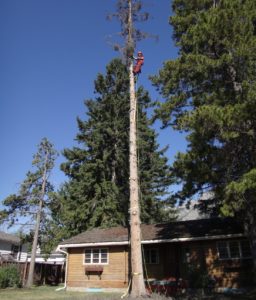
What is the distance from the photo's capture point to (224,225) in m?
18.1

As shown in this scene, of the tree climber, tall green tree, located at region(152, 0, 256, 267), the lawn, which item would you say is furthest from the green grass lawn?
the tree climber

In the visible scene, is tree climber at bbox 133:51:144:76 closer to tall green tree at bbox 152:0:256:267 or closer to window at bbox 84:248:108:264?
tall green tree at bbox 152:0:256:267

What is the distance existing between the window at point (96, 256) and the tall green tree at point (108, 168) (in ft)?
23.1

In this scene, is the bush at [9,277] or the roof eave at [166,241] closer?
the roof eave at [166,241]

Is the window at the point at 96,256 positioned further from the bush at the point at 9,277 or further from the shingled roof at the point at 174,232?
the bush at the point at 9,277

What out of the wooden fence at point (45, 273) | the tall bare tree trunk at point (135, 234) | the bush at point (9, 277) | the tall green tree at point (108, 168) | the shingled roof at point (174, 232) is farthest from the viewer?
the tall green tree at point (108, 168)

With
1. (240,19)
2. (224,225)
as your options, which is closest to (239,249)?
(224,225)

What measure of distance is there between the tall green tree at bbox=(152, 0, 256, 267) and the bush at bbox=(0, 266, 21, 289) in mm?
14650

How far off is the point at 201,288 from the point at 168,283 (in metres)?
1.75

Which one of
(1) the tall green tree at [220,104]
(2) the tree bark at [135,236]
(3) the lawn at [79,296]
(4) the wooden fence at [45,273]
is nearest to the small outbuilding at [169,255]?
(3) the lawn at [79,296]

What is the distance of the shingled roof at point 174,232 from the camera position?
56.3ft

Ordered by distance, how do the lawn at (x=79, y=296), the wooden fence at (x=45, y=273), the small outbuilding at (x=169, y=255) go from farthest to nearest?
the wooden fence at (x=45, y=273), the small outbuilding at (x=169, y=255), the lawn at (x=79, y=296)

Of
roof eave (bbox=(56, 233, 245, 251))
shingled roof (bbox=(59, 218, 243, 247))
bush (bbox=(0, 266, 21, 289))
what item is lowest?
bush (bbox=(0, 266, 21, 289))

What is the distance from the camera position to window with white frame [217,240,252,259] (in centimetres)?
1630
